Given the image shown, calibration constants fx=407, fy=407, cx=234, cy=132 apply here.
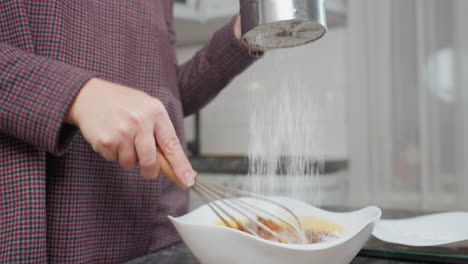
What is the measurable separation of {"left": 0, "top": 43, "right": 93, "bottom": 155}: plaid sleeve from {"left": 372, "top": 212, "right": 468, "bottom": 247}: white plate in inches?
13.5

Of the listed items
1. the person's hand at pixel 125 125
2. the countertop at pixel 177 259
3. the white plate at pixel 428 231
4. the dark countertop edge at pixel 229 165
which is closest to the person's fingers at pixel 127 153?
the person's hand at pixel 125 125

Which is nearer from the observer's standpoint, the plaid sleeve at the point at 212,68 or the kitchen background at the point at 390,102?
the plaid sleeve at the point at 212,68

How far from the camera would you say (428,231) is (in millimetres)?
454

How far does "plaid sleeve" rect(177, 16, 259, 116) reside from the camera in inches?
22.9

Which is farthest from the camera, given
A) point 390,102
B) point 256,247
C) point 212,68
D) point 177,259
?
point 390,102

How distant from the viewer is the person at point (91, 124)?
0.35 metres

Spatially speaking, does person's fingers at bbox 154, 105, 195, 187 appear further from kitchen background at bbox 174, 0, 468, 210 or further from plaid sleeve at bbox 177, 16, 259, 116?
kitchen background at bbox 174, 0, 468, 210

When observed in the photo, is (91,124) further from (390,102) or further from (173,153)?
(390,102)

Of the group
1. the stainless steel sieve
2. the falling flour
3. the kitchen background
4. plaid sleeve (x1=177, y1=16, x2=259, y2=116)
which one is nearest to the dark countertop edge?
the kitchen background

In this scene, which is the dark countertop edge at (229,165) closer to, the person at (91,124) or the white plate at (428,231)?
the person at (91,124)

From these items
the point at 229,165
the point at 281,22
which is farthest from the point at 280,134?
the point at 229,165

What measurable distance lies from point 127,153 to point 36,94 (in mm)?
96

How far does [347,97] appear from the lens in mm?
1608

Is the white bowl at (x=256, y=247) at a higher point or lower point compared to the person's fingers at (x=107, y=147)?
lower
